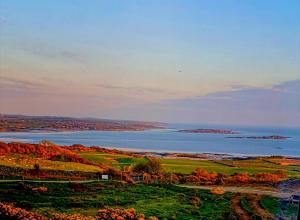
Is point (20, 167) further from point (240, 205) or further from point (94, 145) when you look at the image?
point (240, 205)

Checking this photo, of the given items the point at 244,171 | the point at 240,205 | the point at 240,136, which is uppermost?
the point at 240,136

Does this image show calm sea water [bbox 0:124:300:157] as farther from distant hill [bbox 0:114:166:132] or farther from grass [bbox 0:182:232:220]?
grass [bbox 0:182:232:220]

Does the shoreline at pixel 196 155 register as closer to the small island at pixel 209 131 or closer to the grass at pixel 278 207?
the small island at pixel 209 131

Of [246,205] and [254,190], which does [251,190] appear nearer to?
[254,190]

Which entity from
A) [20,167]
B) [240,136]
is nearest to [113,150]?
[20,167]

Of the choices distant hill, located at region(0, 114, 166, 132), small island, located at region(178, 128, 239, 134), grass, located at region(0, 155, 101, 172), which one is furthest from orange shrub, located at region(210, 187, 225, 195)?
grass, located at region(0, 155, 101, 172)

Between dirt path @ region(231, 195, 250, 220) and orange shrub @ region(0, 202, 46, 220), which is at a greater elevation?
dirt path @ region(231, 195, 250, 220)
